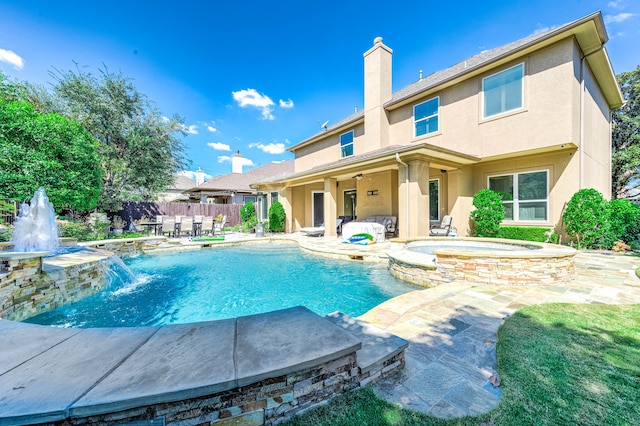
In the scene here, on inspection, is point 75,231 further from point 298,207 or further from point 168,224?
point 298,207

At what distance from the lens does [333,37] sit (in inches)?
539

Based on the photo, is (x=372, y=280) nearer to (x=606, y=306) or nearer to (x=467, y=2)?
(x=606, y=306)

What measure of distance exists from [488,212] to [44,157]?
56.2 ft

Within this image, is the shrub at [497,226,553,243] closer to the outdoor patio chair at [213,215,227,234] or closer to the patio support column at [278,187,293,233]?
the patio support column at [278,187,293,233]

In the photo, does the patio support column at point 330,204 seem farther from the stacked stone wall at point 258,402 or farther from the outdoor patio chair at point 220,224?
the stacked stone wall at point 258,402

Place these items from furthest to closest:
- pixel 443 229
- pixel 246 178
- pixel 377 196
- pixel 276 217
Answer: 1. pixel 246 178
2. pixel 276 217
3. pixel 377 196
4. pixel 443 229

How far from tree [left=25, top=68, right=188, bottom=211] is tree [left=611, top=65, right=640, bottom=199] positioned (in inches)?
→ 1127

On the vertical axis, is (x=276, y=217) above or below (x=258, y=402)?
above

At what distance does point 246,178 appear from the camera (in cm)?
2592

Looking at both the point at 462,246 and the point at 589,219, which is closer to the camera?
the point at 462,246

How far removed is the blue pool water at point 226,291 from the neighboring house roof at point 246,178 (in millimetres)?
14579

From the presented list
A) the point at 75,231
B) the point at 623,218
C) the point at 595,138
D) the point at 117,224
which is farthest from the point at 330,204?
the point at 117,224

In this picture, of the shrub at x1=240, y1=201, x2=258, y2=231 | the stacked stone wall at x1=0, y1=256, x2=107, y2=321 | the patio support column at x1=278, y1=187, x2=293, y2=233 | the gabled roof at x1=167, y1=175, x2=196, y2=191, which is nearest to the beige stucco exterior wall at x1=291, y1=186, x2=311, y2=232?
the patio support column at x1=278, y1=187, x2=293, y2=233

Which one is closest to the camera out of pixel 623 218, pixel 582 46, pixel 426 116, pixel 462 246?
pixel 462 246
